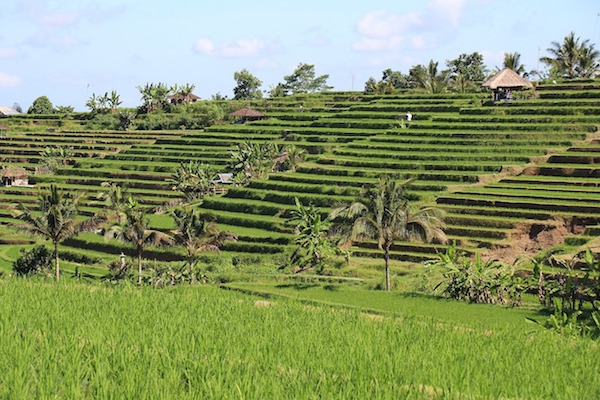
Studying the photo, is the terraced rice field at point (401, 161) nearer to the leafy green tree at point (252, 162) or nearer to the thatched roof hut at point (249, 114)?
the thatched roof hut at point (249, 114)

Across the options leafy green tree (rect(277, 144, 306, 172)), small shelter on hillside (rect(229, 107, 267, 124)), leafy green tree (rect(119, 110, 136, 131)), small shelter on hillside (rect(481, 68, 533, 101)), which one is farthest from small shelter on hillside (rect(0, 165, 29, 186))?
small shelter on hillside (rect(481, 68, 533, 101))

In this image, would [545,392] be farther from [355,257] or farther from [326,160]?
[326,160]

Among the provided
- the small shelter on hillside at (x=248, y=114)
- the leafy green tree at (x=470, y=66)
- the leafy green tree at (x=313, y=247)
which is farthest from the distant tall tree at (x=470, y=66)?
the leafy green tree at (x=313, y=247)

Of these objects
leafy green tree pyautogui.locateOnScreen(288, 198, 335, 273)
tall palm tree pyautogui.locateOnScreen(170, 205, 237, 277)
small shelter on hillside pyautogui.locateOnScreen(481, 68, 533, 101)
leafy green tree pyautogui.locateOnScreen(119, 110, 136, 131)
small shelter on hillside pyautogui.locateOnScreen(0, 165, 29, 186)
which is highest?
small shelter on hillside pyautogui.locateOnScreen(481, 68, 533, 101)

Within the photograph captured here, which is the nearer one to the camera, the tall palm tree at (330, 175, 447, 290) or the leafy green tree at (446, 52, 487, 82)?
the tall palm tree at (330, 175, 447, 290)

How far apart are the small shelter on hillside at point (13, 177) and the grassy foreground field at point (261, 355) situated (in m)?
37.4

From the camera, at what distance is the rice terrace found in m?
10.2

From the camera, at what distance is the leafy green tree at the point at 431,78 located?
60500 millimetres

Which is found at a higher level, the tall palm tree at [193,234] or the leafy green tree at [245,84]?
the leafy green tree at [245,84]

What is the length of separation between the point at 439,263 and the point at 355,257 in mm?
8469

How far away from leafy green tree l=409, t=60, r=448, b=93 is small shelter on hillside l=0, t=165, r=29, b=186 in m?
25.9

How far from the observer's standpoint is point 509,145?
1588 inches

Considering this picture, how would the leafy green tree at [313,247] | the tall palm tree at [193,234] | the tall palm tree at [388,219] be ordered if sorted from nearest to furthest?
1. the tall palm tree at [388,219]
2. the tall palm tree at [193,234]
3. the leafy green tree at [313,247]

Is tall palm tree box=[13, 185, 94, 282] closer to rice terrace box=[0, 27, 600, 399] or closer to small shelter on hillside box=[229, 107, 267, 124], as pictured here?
rice terrace box=[0, 27, 600, 399]
